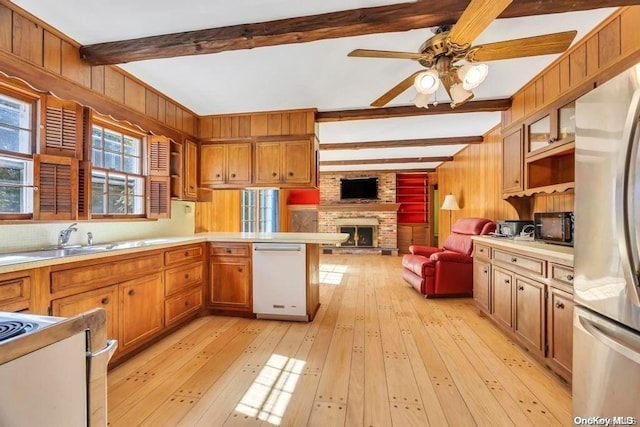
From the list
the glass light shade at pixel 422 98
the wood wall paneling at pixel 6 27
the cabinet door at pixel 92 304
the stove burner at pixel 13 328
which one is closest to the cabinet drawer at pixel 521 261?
the glass light shade at pixel 422 98

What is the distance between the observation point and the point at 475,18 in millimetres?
1438

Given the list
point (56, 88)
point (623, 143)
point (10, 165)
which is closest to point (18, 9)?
point (56, 88)

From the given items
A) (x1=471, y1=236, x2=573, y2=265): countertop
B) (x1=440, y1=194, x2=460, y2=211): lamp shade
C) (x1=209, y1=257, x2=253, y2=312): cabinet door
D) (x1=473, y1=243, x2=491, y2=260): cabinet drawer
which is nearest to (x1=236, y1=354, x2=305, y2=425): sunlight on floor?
(x1=209, y1=257, x2=253, y2=312): cabinet door

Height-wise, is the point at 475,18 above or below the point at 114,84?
below

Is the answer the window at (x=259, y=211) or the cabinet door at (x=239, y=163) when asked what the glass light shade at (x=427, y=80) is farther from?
the window at (x=259, y=211)

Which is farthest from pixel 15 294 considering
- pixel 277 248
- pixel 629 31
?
pixel 629 31

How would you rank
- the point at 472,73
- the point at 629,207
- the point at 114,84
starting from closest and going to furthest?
the point at 629,207
the point at 472,73
the point at 114,84

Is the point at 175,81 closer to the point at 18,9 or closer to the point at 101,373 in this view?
the point at 18,9

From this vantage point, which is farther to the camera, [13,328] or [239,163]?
[239,163]

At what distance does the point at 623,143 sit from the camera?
1004mm

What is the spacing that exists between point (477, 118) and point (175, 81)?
3.74m

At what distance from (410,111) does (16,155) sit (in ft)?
11.7

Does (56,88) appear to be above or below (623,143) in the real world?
above

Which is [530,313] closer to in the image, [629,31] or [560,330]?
[560,330]
